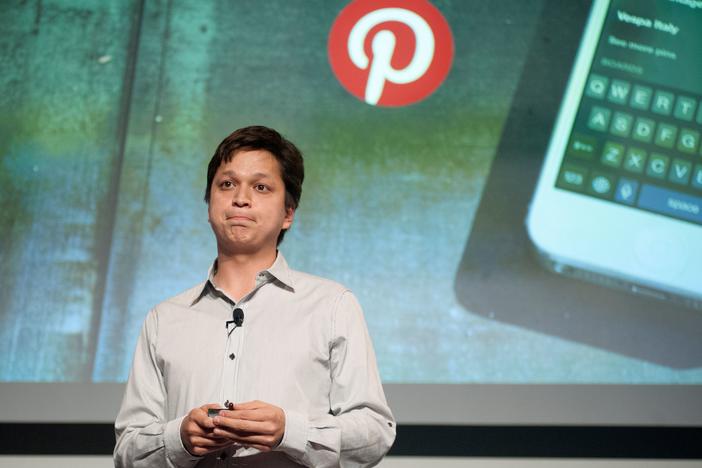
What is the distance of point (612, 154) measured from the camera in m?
1.62

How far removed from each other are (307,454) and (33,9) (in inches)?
49.8

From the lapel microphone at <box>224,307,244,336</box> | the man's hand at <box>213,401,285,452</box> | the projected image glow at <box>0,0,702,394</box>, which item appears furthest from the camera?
the projected image glow at <box>0,0,702,394</box>

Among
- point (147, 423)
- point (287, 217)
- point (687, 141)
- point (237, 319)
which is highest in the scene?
point (687, 141)

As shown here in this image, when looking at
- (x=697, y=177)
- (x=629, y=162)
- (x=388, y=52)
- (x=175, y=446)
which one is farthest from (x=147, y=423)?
(x=697, y=177)

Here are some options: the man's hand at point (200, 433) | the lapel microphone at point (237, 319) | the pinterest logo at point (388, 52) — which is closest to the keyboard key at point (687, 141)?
the pinterest logo at point (388, 52)

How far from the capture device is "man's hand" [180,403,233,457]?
0.74m

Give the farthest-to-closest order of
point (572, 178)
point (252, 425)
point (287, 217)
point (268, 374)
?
point (572, 178) → point (287, 217) → point (268, 374) → point (252, 425)

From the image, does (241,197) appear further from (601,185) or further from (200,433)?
(601,185)

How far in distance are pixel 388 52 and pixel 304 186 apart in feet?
1.10

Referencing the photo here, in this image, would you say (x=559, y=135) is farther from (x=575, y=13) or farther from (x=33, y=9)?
(x=33, y=9)

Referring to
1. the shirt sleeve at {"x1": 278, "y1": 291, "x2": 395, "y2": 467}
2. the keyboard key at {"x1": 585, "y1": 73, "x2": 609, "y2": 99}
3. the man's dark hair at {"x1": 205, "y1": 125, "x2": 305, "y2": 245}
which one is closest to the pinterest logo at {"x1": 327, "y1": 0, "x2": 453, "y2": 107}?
the keyboard key at {"x1": 585, "y1": 73, "x2": 609, "y2": 99}

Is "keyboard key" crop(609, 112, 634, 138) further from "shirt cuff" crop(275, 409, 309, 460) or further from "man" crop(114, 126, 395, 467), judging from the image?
"shirt cuff" crop(275, 409, 309, 460)

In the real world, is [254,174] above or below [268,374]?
above

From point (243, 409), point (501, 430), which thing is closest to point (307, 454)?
point (243, 409)
